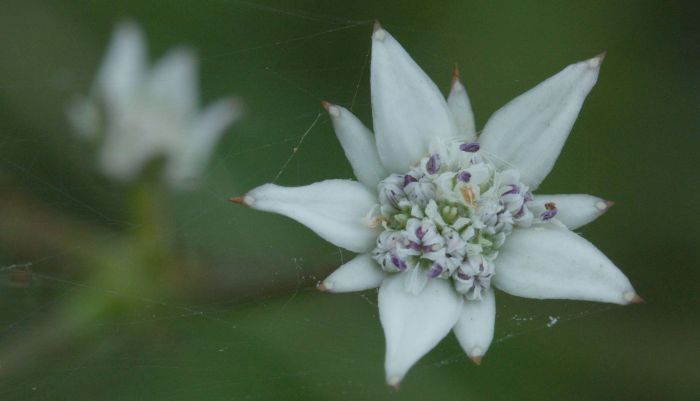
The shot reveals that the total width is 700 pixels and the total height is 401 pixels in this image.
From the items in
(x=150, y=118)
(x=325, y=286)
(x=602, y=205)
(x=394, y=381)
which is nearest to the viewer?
(x=394, y=381)

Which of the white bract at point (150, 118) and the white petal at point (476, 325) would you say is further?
the white bract at point (150, 118)

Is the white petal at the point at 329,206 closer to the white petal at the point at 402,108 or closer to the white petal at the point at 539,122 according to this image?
the white petal at the point at 402,108

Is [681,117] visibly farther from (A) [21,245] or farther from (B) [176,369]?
(A) [21,245]

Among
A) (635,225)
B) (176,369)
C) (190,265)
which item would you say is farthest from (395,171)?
(635,225)

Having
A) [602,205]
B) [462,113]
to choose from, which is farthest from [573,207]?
[462,113]

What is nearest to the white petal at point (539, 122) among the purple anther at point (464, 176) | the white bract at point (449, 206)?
the white bract at point (449, 206)

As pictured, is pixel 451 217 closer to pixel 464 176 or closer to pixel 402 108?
pixel 464 176
